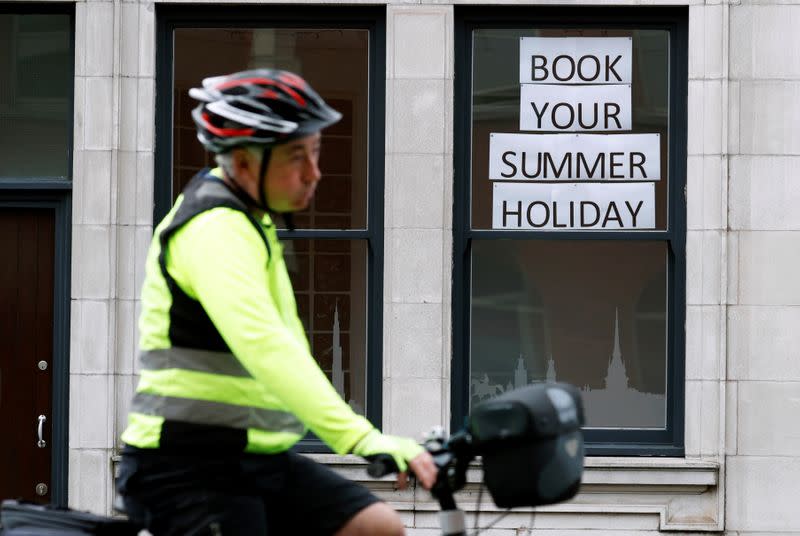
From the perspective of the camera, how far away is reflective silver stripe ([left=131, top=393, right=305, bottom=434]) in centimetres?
→ 357

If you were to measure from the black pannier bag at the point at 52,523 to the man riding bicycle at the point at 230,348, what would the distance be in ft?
0.24

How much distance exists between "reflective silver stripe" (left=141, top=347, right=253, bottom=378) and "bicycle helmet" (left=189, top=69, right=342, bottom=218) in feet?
1.63

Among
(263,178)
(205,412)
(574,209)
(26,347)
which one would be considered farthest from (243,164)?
(26,347)

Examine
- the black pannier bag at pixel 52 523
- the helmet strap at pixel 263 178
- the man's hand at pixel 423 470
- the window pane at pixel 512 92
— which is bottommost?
the black pannier bag at pixel 52 523

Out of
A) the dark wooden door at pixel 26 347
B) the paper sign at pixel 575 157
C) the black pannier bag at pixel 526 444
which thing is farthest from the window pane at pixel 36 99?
the black pannier bag at pixel 526 444

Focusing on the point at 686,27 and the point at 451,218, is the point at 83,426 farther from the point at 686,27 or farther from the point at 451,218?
the point at 686,27

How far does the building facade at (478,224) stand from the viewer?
917 cm

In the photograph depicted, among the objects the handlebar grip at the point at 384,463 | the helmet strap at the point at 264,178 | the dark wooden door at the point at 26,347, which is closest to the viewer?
the handlebar grip at the point at 384,463

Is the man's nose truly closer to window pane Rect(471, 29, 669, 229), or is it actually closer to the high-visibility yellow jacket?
the high-visibility yellow jacket

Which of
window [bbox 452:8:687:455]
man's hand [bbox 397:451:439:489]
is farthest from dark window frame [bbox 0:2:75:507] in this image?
man's hand [bbox 397:451:439:489]

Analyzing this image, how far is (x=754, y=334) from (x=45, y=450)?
14.7 feet

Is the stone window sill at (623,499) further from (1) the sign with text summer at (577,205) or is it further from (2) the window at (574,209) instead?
(1) the sign with text summer at (577,205)

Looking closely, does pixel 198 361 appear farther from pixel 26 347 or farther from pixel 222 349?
pixel 26 347

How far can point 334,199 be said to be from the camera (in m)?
9.48
